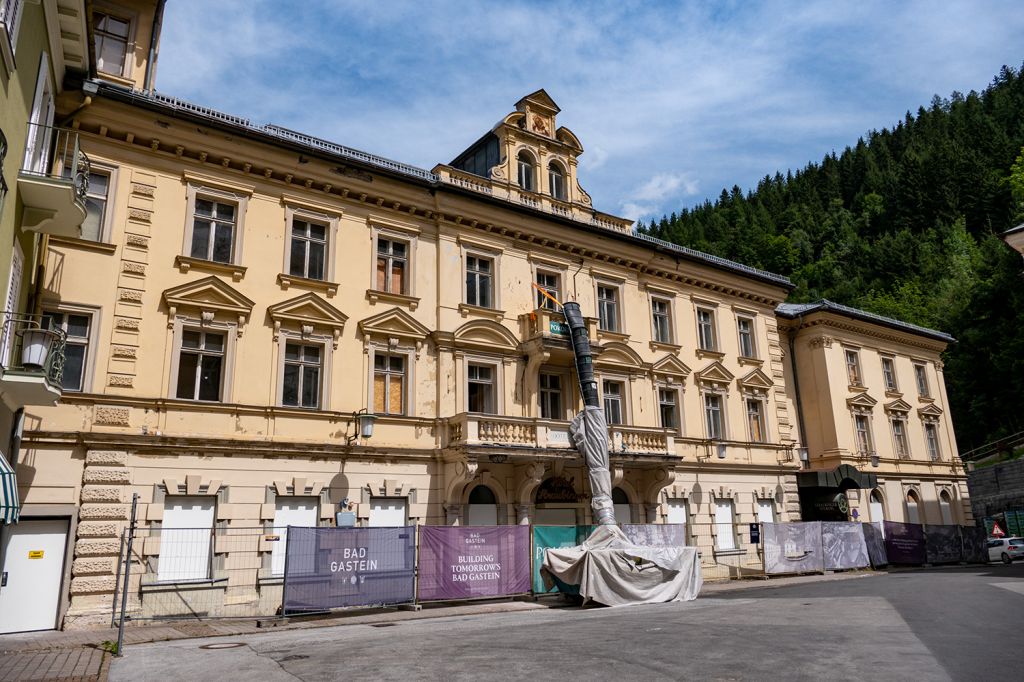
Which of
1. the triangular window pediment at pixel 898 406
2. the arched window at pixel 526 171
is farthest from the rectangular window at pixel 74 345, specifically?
the triangular window pediment at pixel 898 406

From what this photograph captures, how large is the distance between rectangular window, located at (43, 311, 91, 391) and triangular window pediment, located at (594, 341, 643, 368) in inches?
625

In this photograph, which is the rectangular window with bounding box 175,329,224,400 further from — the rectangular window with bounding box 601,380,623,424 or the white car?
the white car

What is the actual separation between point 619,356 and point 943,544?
2031 cm

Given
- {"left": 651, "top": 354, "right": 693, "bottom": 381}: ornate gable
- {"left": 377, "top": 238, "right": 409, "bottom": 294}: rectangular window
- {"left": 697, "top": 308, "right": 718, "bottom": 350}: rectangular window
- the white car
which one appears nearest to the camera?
{"left": 377, "top": 238, "right": 409, "bottom": 294}: rectangular window

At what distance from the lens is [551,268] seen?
1016 inches

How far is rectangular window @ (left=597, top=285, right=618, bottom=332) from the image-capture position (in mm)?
26828

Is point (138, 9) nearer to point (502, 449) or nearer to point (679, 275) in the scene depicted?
point (502, 449)

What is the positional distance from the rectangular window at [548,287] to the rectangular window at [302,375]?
8.42 m

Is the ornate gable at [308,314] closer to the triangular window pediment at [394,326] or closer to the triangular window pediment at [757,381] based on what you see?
the triangular window pediment at [394,326]

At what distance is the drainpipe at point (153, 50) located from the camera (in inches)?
781

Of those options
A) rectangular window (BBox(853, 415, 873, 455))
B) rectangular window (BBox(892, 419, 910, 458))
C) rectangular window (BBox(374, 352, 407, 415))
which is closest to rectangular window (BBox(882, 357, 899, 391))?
rectangular window (BBox(892, 419, 910, 458))

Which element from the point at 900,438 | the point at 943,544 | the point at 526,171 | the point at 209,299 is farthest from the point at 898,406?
the point at 209,299

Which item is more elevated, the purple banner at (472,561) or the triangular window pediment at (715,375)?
the triangular window pediment at (715,375)

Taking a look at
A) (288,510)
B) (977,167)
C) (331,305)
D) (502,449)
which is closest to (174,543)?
(288,510)
